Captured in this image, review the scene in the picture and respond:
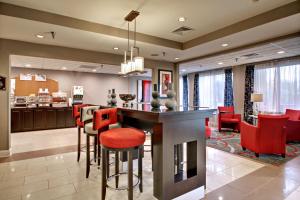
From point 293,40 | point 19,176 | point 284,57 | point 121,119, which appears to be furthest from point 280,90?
point 19,176

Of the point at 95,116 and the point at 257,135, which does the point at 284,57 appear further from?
the point at 95,116

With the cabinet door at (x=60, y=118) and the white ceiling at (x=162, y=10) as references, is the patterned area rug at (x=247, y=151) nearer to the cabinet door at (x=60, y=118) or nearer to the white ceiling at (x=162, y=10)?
→ the white ceiling at (x=162, y=10)

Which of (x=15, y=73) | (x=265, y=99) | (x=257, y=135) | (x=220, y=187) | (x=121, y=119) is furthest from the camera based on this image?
(x=15, y=73)

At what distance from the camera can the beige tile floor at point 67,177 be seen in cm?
228

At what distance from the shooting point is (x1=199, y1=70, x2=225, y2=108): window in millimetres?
7778

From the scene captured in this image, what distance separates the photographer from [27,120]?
6562mm

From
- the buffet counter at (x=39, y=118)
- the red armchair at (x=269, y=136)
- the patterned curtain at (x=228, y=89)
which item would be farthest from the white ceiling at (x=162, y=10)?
the buffet counter at (x=39, y=118)

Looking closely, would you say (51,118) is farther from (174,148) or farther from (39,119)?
(174,148)

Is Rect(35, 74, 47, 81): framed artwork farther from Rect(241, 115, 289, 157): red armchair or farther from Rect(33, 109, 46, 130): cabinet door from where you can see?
Rect(241, 115, 289, 157): red armchair

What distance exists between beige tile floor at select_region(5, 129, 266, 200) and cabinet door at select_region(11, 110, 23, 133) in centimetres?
372

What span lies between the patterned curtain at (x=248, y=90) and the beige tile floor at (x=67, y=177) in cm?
364

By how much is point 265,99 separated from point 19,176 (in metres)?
7.44

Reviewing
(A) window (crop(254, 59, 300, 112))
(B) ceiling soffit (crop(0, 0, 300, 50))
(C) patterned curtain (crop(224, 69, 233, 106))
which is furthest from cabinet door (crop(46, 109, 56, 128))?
(A) window (crop(254, 59, 300, 112))

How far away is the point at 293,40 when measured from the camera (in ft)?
12.4
